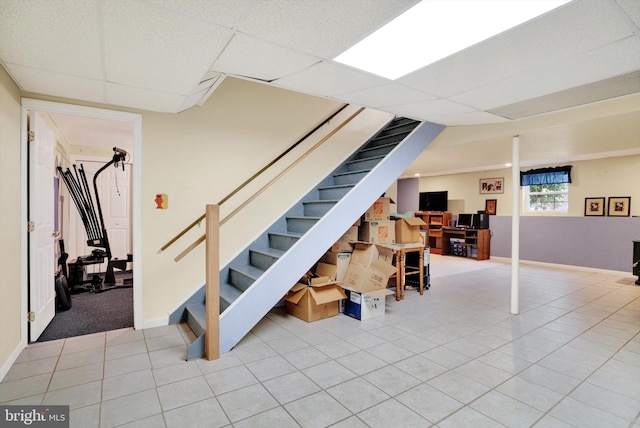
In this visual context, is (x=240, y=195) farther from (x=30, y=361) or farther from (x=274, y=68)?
(x=30, y=361)

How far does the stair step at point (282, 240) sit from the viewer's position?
12.1ft

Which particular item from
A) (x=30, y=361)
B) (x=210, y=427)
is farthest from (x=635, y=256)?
(x=30, y=361)

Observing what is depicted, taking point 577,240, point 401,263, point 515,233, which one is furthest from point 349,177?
point 577,240

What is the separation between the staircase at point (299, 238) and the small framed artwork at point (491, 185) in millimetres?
4721

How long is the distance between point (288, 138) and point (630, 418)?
404cm

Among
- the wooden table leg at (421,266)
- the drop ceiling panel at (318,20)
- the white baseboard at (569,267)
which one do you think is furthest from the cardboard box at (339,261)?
the white baseboard at (569,267)

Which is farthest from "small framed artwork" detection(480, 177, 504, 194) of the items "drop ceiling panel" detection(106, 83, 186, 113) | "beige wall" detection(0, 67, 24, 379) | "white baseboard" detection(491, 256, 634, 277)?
"beige wall" detection(0, 67, 24, 379)

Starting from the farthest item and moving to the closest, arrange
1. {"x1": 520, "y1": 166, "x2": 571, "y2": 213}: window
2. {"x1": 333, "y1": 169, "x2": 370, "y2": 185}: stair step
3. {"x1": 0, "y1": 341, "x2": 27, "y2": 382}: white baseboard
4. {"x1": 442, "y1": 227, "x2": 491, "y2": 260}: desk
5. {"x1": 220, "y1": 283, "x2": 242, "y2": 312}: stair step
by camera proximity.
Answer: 1. {"x1": 442, "y1": 227, "x2": 491, "y2": 260}: desk
2. {"x1": 520, "y1": 166, "x2": 571, "y2": 213}: window
3. {"x1": 333, "y1": 169, "x2": 370, "y2": 185}: stair step
4. {"x1": 220, "y1": 283, "x2": 242, "y2": 312}: stair step
5. {"x1": 0, "y1": 341, "x2": 27, "y2": 382}: white baseboard

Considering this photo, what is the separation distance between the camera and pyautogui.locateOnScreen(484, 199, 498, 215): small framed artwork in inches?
338

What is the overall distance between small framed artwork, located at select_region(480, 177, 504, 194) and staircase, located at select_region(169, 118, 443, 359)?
4721mm

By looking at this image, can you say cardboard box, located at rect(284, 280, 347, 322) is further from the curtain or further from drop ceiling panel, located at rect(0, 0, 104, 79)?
the curtain

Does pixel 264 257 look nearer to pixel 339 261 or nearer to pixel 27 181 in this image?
pixel 339 261

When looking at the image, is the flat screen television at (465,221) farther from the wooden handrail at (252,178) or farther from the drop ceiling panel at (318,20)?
the drop ceiling panel at (318,20)

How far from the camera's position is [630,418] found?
198 cm
